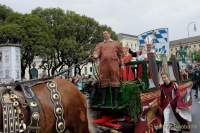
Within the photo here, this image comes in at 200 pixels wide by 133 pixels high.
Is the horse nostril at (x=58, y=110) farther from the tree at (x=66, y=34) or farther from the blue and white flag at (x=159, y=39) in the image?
the tree at (x=66, y=34)

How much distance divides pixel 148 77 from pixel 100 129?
169cm

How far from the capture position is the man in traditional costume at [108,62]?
7.73m

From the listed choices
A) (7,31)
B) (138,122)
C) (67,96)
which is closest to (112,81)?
(138,122)

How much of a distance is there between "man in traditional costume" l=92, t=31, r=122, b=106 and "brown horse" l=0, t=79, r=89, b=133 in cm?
235

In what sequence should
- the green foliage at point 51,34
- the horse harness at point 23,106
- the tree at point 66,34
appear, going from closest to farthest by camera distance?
the horse harness at point 23,106 → the green foliage at point 51,34 → the tree at point 66,34

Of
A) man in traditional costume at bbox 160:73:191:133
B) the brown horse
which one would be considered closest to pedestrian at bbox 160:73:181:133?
man in traditional costume at bbox 160:73:191:133

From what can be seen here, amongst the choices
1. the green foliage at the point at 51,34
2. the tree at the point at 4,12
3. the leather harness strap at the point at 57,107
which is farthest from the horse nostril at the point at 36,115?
the tree at the point at 4,12

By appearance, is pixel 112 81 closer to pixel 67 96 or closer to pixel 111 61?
pixel 111 61

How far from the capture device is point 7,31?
4203cm

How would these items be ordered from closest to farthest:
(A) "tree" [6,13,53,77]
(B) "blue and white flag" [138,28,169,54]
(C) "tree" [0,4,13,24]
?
(B) "blue and white flag" [138,28,169,54]
(A) "tree" [6,13,53,77]
(C) "tree" [0,4,13,24]

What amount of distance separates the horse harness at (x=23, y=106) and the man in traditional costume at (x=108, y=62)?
2.68 meters

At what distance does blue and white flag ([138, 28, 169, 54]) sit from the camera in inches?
389

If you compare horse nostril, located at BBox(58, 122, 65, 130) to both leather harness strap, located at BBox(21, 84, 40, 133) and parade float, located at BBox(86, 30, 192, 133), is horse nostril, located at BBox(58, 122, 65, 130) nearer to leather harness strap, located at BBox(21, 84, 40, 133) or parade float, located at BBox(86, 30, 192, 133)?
leather harness strap, located at BBox(21, 84, 40, 133)

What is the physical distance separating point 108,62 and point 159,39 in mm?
2627
